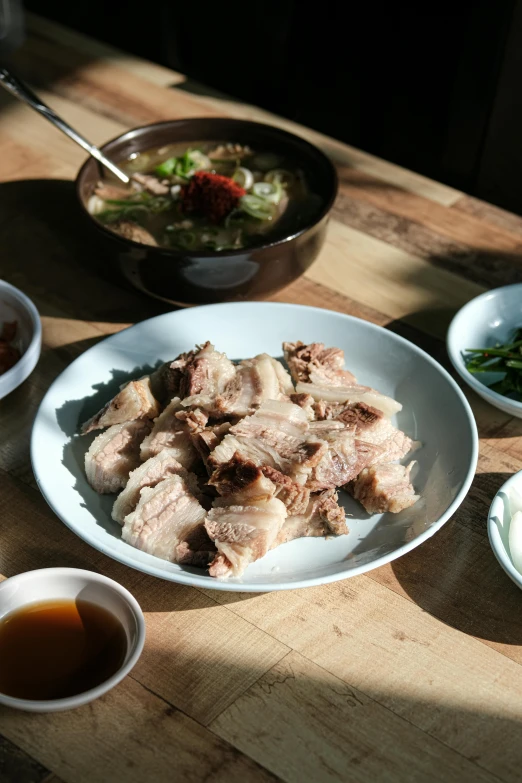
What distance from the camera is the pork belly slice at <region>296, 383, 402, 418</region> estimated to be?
2344 millimetres

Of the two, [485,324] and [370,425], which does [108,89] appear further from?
[370,425]

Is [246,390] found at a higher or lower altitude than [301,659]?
higher

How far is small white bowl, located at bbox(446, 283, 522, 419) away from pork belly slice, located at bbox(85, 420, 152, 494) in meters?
1.00

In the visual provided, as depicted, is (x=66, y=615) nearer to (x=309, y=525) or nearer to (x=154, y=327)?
(x=309, y=525)

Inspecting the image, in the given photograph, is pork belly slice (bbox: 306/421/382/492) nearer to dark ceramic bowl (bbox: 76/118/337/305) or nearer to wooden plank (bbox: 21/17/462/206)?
dark ceramic bowl (bbox: 76/118/337/305)

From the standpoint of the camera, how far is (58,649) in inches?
72.1

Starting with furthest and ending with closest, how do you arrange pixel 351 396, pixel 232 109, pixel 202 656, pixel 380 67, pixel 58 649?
pixel 380 67
pixel 232 109
pixel 351 396
pixel 202 656
pixel 58 649

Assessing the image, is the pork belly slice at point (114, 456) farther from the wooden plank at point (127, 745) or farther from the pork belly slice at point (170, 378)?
the wooden plank at point (127, 745)

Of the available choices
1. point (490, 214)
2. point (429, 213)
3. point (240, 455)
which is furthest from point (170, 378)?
point (490, 214)

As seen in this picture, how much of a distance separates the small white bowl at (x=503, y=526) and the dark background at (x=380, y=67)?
9.35ft

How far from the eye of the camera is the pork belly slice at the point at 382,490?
2141mm

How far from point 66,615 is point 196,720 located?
1.19 feet

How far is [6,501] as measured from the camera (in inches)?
90.0

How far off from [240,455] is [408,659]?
594mm
